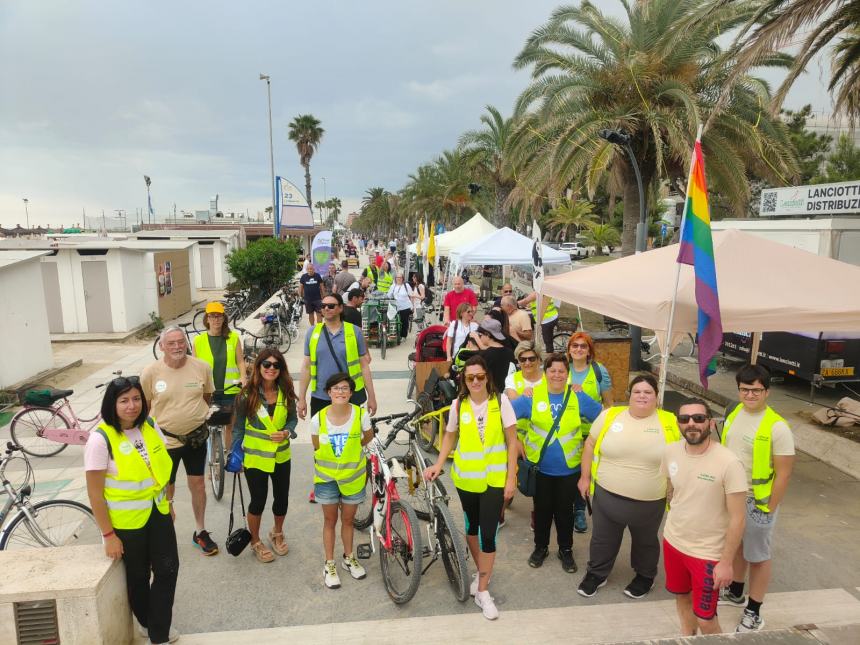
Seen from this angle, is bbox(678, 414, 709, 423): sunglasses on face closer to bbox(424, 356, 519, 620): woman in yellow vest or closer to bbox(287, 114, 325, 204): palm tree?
bbox(424, 356, 519, 620): woman in yellow vest

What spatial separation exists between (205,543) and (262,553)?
513 mm

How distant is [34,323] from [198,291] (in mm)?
18032

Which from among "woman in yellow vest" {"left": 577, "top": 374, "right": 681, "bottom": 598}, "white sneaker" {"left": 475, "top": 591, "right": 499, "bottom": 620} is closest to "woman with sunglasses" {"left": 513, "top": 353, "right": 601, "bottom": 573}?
"woman in yellow vest" {"left": 577, "top": 374, "right": 681, "bottom": 598}

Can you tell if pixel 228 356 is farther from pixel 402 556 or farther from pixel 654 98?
pixel 654 98

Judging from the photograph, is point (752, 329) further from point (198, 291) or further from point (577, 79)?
point (198, 291)

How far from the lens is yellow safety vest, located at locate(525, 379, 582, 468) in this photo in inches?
168

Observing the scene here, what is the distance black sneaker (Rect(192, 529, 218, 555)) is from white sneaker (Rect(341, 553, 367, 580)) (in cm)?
113

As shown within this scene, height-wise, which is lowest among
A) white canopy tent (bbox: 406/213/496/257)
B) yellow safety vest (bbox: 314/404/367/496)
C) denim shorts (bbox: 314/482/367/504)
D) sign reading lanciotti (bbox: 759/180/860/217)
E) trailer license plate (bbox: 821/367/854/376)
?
trailer license plate (bbox: 821/367/854/376)

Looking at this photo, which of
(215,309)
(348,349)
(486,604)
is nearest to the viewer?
(486,604)

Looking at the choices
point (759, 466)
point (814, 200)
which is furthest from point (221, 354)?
point (814, 200)

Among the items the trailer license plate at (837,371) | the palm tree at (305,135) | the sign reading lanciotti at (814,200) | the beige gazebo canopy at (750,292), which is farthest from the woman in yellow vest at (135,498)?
the palm tree at (305,135)

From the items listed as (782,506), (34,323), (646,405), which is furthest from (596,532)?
(34,323)

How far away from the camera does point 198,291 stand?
27.8 metres

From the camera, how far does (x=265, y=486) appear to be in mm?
4309
